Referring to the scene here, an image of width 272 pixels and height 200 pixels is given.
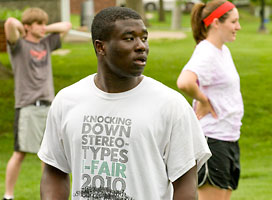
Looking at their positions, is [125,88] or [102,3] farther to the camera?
[102,3]

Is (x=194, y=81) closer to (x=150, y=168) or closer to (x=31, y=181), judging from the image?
(x=150, y=168)

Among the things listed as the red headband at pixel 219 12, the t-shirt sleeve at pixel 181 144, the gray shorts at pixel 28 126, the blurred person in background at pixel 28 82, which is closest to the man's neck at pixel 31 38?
the blurred person in background at pixel 28 82

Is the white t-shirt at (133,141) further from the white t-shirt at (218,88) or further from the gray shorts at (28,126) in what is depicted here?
the gray shorts at (28,126)

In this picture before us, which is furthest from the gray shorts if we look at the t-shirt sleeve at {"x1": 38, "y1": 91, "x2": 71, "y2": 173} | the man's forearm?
the t-shirt sleeve at {"x1": 38, "y1": 91, "x2": 71, "y2": 173}

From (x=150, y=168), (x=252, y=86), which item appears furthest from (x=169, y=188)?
(x=252, y=86)

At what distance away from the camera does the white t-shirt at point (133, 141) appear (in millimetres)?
2879

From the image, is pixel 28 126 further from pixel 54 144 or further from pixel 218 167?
pixel 54 144

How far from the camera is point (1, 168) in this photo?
919 centimetres

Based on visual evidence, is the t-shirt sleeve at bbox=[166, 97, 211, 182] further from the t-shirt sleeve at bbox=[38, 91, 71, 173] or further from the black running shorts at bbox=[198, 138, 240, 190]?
the black running shorts at bbox=[198, 138, 240, 190]

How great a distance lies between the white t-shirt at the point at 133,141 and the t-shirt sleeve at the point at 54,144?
8cm

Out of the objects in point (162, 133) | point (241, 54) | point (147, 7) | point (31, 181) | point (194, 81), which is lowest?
point (147, 7)

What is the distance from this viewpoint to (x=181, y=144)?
114 inches

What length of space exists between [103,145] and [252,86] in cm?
A: 1243

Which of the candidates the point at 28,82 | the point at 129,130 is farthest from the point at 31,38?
the point at 129,130
